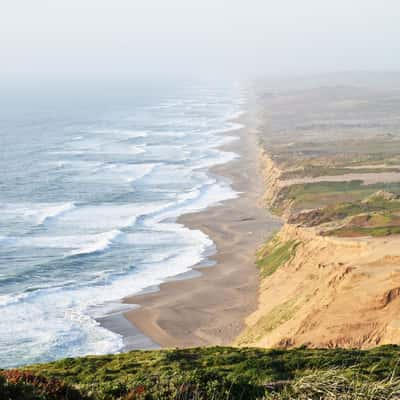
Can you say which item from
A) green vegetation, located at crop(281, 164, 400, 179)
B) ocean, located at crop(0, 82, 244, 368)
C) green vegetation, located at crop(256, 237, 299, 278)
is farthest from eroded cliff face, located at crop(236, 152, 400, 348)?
green vegetation, located at crop(281, 164, 400, 179)

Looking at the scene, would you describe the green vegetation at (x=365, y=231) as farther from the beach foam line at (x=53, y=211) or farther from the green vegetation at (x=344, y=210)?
the beach foam line at (x=53, y=211)

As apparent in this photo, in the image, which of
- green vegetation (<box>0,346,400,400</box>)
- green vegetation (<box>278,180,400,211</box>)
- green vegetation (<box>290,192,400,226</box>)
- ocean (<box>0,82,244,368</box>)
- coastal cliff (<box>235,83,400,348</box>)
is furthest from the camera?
green vegetation (<box>278,180,400,211</box>)

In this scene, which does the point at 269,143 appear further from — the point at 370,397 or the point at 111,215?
the point at 370,397

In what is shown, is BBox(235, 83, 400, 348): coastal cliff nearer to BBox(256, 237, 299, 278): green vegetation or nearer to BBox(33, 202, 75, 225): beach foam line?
BBox(256, 237, 299, 278): green vegetation

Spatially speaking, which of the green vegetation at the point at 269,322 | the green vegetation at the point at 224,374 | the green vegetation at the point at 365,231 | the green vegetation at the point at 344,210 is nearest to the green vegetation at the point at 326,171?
the green vegetation at the point at 344,210

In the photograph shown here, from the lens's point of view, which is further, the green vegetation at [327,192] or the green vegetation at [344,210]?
the green vegetation at [327,192]

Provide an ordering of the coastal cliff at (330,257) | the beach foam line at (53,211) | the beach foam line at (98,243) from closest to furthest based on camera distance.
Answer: the coastal cliff at (330,257) < the beach foam line at (98,243) < the beach foam line at (53,211)

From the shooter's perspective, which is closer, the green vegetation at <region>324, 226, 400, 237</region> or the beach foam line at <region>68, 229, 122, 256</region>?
the green vegetation at <region>324, 226, 400, 237</region>
